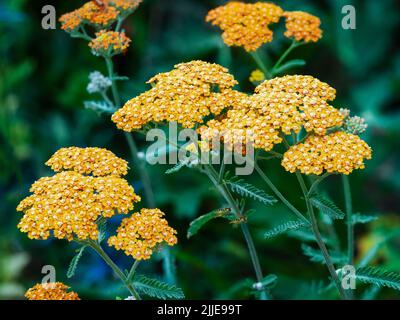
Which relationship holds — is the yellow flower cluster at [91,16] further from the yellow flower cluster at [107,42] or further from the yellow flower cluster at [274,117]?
the yellow flower cluster at [274,117]

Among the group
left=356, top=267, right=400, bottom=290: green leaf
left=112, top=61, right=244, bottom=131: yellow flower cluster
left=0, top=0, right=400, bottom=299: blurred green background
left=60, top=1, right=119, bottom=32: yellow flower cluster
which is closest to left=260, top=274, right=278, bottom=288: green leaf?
left=356, top=267, right=400, bottom=290: green leaf

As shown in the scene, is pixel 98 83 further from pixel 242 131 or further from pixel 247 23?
pixel 242 131

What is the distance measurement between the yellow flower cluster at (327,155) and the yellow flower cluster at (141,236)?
446 millimetres

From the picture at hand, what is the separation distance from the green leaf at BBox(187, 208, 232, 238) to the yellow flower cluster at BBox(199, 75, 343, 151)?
28 cm

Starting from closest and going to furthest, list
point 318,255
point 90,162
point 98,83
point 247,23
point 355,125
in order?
point 90,162 < point 355,125 < point 318,255 < point 247,23 < point 98,83

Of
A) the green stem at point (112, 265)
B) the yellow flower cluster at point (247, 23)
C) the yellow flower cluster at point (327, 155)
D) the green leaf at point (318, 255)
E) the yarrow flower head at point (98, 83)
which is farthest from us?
the yarrow flower head at point (98, 83)

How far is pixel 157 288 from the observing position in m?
2.01

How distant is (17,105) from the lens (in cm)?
493

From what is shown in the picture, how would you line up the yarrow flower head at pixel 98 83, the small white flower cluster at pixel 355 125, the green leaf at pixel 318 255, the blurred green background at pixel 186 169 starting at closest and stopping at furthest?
1. the small white flower cluster at pixel 355 125
2. the green leaf at pixel 318 255
3. the yarrow flower head at pixel 98 83
4. the blurred green background at pixel 186 169

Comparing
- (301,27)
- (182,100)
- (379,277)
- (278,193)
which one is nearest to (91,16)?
(182,100)

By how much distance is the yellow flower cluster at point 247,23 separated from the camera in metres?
2.49

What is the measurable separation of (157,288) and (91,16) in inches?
46.6

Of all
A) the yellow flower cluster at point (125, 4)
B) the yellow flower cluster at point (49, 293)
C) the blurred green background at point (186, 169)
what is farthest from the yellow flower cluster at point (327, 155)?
the blurred green background at point (186, 169)

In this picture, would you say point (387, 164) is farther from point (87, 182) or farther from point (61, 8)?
point (87, 182)
